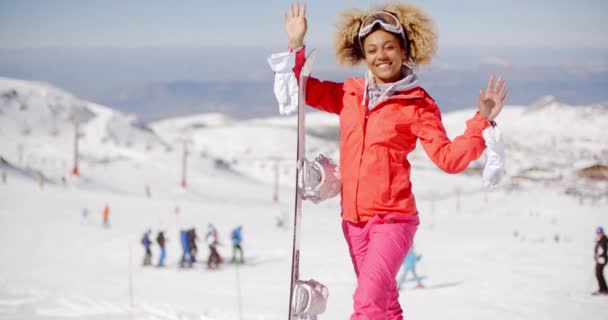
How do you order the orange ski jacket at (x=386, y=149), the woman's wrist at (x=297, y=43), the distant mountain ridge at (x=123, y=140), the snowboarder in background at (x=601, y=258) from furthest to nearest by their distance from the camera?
the distant mountain ridge at (x=123, y=140) < the snowboarder in background at (x=601, y=258) < the woman's wrist at (x=297, y=43) < the orange ski jacket at (x=386, y=149)

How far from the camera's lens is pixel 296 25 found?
4262mm

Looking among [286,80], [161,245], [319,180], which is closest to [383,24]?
[286,80]

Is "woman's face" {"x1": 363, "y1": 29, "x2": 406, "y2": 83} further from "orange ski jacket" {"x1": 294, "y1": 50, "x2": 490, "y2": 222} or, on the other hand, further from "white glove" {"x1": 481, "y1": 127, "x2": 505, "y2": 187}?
"white glove" {"x1": 481, "y1": 127, "x2": 505, "y2": 187}

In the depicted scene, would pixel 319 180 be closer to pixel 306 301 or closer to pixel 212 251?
pixel 306 301

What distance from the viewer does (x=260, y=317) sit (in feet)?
28.0

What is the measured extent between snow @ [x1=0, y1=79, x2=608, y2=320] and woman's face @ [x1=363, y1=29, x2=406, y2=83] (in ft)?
14.7

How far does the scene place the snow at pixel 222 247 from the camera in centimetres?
993

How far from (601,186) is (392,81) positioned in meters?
56.9

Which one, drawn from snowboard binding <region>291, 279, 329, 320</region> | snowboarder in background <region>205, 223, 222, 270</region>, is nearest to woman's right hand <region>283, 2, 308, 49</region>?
snowboard binding <region>291, 279, 329, 320</region>

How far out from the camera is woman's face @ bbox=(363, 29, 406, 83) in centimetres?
414

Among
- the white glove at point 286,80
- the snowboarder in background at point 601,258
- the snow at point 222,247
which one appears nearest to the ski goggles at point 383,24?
the white glove at point 286,80

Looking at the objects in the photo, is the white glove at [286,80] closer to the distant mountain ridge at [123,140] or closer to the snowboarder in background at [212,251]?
the snowboarder in background at [212,251]

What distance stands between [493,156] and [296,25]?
146 cm

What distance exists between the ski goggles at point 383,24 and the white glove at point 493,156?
87 centimetres
